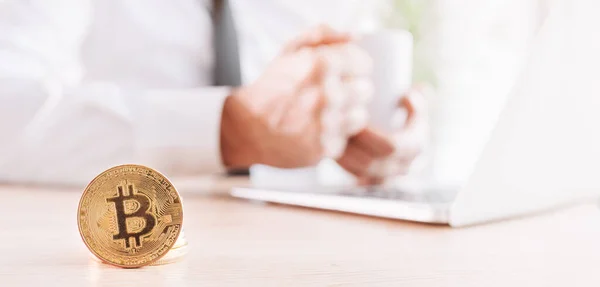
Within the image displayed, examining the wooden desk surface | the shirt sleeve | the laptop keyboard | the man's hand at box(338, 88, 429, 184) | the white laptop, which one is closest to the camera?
the wooden desk surface

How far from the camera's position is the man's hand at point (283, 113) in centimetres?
92

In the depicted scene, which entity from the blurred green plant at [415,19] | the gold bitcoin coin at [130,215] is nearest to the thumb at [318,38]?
the gold bitcoin coin at [130,215]

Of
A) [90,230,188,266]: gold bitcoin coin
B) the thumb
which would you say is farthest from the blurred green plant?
[90,230,188,266]: gold bitcoin coin

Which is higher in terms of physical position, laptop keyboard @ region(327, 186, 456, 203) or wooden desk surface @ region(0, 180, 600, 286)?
wooden desk surface @ region(0, 180, 600, 286)

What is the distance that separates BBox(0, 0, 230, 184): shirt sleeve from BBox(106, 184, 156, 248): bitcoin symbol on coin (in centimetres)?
53

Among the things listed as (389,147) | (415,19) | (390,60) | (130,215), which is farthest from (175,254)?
(415,19)

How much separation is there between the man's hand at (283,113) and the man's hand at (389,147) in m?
0.15

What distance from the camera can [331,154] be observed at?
970 mm

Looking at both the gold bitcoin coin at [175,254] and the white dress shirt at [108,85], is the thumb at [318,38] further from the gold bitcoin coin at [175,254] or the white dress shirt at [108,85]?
the gold bitcoin coin at [175,254]

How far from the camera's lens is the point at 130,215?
1.26 ft

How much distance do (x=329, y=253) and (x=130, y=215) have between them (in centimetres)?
13

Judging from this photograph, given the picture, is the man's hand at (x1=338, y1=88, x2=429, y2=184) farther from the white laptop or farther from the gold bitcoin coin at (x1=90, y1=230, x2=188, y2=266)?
the gold bitcoin coin at (x1=90, y1=230, x2=188, y2=266)

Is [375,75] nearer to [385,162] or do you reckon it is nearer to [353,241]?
[385,162]

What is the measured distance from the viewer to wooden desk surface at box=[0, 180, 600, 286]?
32 centimetres
